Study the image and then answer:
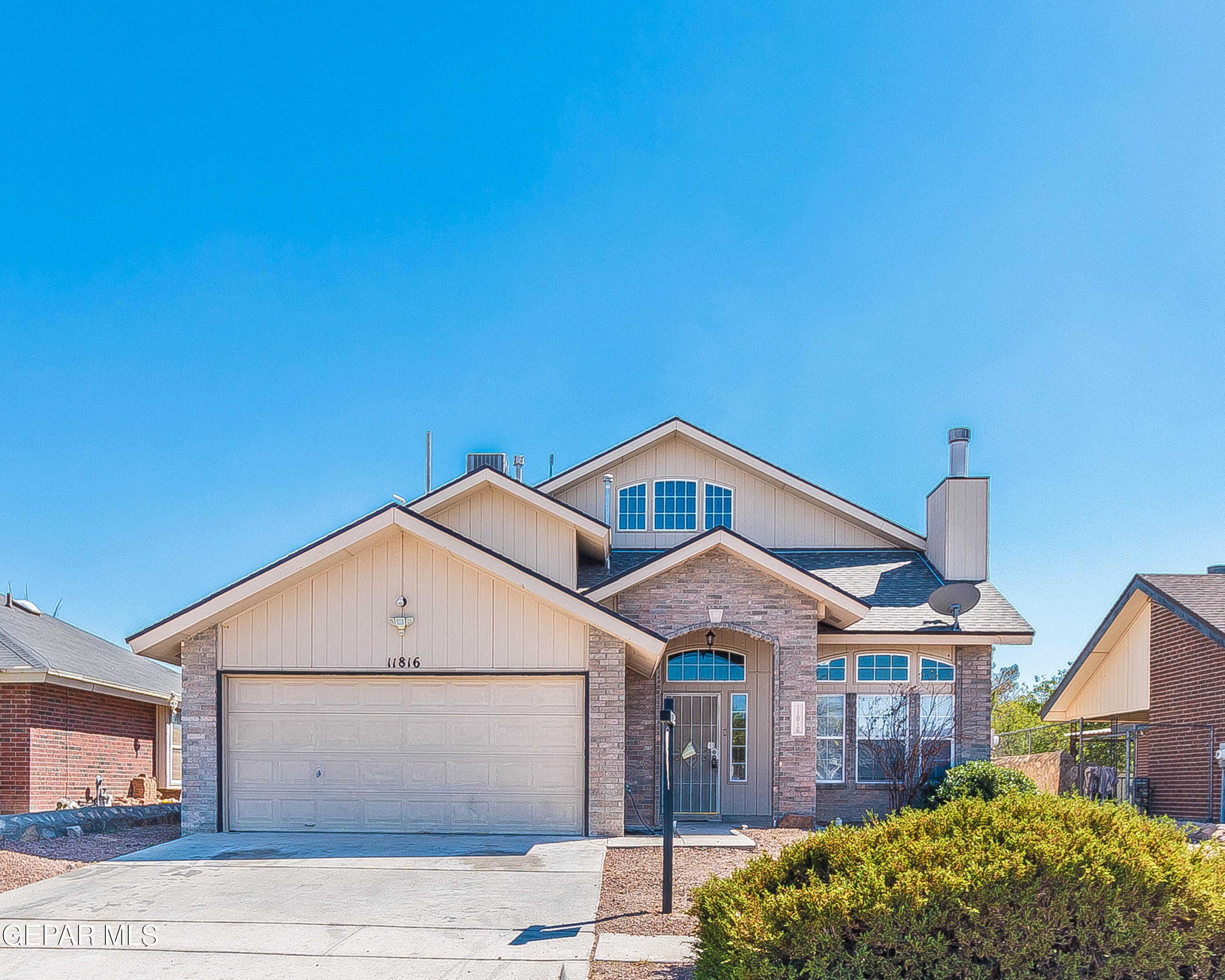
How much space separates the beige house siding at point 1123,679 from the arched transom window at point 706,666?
822cm

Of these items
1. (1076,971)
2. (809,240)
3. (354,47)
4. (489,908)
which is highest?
(354,47)

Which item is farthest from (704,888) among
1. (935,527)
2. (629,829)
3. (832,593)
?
(935,527)

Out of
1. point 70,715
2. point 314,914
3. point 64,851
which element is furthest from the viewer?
point 70,715

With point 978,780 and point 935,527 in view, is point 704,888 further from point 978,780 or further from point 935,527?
point 935,527

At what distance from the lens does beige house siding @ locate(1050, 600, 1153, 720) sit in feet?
62.0

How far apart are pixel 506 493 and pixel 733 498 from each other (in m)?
4.97

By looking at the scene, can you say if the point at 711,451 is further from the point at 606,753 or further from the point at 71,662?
Answer: the point at 71,662

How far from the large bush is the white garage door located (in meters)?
7.18

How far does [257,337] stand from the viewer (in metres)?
17.8

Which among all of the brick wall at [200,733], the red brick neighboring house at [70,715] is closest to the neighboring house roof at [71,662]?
the red brick neighboring house at [70,715]

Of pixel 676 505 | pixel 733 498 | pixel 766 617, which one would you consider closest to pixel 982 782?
pixel 766 617

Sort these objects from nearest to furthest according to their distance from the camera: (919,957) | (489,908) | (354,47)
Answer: (919,957)
(489,908)
(354,47)

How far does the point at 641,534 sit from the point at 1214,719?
1005 centimetres

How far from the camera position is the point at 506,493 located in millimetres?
16156
